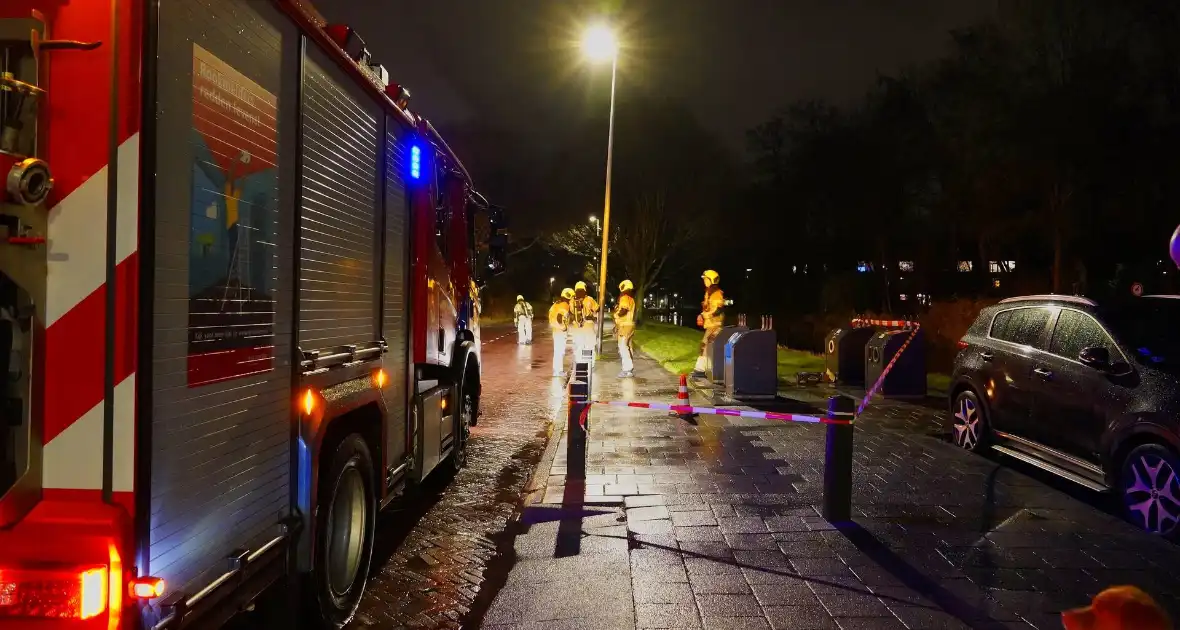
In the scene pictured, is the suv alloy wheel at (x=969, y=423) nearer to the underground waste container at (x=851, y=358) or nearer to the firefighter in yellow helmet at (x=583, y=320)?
the underground waste container at (x=851, y=358)

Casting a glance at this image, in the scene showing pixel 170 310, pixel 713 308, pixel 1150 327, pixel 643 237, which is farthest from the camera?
pixel 643 237

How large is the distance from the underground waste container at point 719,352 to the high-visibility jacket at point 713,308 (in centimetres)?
24

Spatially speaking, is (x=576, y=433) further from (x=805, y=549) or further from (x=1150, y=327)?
(x=1150, y=327)

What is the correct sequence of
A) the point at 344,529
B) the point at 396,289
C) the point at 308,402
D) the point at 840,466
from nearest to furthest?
1. the point at 308,402
2. the point at 344,529
3. the point at 396,289
4. the point at 840,466

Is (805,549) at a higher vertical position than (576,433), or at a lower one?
lower

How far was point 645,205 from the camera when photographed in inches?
1775

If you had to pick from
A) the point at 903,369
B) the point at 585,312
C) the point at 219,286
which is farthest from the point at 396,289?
the point at 585,312

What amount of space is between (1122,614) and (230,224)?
10.0 feet

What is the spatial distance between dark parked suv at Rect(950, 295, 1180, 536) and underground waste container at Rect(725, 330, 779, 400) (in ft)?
13.6

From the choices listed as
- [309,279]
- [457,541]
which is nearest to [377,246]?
[309,279]

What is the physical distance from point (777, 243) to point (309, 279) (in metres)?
48.5

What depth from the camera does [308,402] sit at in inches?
156

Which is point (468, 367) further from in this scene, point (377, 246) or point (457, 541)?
point (377, 246)

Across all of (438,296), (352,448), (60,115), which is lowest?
(352,448)
